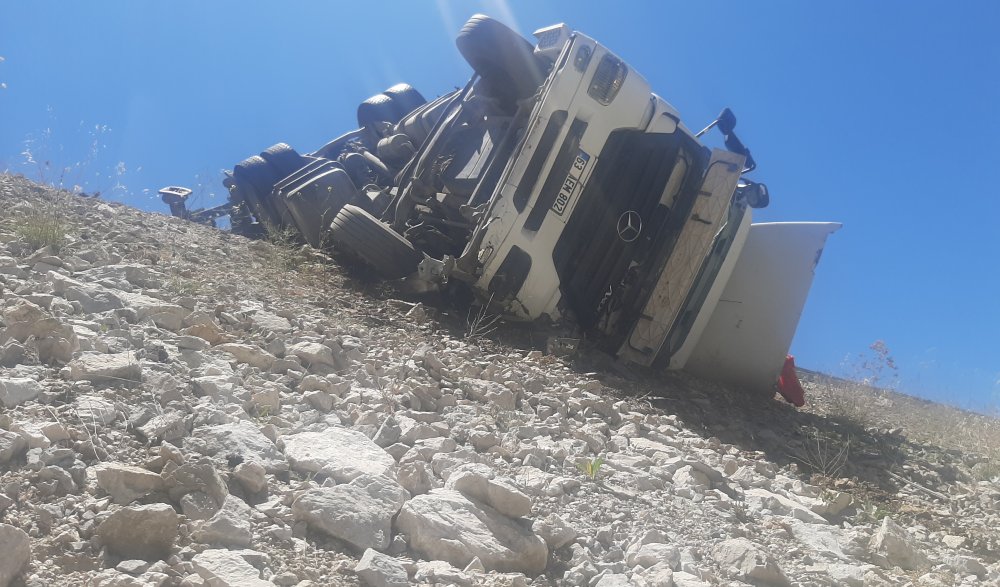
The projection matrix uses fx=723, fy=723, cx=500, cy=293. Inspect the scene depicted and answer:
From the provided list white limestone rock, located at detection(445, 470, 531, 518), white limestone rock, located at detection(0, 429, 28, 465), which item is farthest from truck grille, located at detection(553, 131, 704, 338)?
white limestone rock, located at detection(0, 429, 28, 465)

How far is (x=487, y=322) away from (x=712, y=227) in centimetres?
202

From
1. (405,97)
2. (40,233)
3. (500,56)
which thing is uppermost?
(405,97)

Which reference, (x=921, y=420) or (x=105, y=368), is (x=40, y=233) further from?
(x=921, y=420)

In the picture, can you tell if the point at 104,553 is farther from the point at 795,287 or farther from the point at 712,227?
the point at 795,287

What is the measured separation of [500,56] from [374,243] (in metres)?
1.94

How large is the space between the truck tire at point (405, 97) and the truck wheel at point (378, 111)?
0.06m

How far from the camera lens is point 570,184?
5.82 meters

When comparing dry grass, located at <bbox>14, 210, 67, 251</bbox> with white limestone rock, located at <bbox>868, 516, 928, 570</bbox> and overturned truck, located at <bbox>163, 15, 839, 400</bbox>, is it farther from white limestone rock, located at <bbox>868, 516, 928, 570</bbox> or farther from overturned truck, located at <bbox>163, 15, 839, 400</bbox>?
white limestone rock, located at <bbox>868, 516, 928, 570</bbox>

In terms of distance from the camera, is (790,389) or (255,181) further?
(255,181)

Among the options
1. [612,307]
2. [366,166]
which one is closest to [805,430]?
[612,307]

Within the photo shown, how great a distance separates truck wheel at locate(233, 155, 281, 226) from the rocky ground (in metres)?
3.11

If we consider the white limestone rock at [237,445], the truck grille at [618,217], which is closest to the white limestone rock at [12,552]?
the white limestone rock at [237,445]

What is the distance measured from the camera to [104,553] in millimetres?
1707

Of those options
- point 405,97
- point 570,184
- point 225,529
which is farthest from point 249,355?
point 405,97
